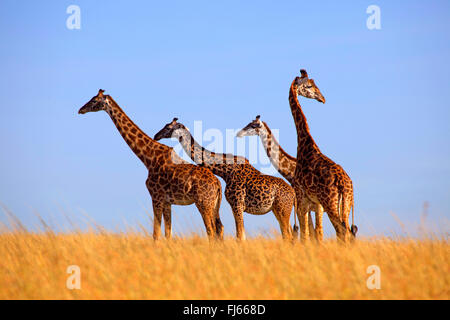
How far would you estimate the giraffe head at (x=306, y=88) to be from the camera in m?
14.4

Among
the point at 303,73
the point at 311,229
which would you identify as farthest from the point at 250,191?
the point at 303,73

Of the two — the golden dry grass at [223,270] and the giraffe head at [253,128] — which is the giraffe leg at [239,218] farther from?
the giraffe head at [253,128]

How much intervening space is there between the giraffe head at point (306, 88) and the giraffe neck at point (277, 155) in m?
1.36

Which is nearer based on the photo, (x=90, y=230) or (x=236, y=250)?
(x=236, y=250)

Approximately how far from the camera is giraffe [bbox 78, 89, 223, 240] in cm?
1337

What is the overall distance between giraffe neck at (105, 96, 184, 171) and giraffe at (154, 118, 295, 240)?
1.11 metres

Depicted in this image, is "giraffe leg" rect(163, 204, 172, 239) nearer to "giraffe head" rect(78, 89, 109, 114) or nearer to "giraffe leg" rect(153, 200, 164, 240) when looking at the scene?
"giraffe leg" rect(153, 200, 164, 240)

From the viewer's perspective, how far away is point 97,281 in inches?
380

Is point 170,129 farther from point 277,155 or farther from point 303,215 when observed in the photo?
point 303,215

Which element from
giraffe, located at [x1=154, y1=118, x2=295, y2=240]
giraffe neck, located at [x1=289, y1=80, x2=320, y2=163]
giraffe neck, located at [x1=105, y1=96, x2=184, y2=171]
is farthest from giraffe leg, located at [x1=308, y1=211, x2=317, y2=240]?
giraffe neck, located at [x1=105, y1=96, x2=184, y2=171]

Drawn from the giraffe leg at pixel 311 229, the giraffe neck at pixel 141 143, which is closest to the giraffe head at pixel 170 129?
the giraffe neck at pixel 141 143
